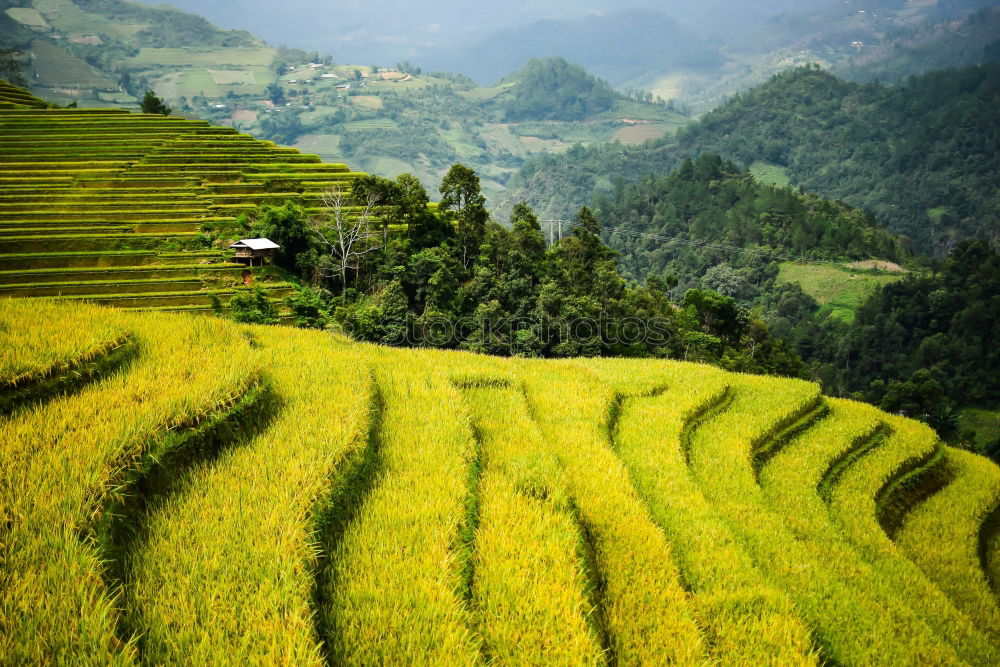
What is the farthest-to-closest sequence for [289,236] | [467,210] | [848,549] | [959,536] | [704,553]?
[467,210] < [289,236] < [959,536] < [848,549] < [704,553]

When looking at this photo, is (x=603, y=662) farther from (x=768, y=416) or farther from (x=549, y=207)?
(x=549, y=207)

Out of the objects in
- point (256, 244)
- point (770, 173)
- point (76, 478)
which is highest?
point (770, 173)

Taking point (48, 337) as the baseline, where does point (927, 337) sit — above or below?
below

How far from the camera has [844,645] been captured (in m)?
5.73

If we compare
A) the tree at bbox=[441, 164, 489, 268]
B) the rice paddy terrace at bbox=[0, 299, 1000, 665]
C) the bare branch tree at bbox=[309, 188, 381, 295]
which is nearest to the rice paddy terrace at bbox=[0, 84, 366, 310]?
the bare branch tree at bbox=[309, 188, 381, 295]

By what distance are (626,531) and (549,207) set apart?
154933 mm

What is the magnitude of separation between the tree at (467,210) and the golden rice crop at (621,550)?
20649 mm

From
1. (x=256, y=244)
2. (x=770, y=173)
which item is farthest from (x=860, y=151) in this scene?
(x=256, y=244)

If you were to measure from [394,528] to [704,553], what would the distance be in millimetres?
3814

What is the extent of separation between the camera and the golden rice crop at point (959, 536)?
8.21m

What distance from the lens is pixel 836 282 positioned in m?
77.4

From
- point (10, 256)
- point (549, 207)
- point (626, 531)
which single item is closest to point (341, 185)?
point (10, 256)

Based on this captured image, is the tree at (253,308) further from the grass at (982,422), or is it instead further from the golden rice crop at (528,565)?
the grass at (982,422)

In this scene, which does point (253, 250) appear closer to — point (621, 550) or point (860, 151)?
point (621, 550)
